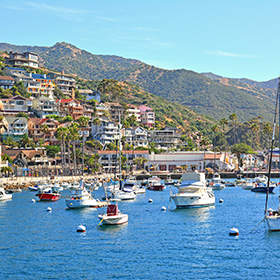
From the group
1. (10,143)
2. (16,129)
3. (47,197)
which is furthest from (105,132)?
(47,197)

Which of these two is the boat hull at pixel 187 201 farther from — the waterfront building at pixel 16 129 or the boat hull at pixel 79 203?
the waterfront building at pixel 16 129

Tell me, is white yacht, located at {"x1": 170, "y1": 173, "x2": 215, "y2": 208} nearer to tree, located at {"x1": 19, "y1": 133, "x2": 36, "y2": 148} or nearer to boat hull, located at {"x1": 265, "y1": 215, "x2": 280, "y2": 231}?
boat hull, located at {"x1": 265, "y1": 215, "x2": 280, "y2": 231}

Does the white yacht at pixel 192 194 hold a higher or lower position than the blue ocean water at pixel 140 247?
higher

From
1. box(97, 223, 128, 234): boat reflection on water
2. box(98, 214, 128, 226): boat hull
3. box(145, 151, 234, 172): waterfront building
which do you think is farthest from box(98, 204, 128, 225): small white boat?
box(145, 151, 234, 172): waterfront building

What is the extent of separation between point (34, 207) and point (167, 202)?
24046 mm

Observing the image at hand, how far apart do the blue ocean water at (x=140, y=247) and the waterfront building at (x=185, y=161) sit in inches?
4405

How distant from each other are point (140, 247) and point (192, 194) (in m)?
29.7

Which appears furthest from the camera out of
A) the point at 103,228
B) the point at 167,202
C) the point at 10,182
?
the point at 10,182

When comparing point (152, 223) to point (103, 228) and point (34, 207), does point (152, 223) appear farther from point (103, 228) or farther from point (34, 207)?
point (34, 207)

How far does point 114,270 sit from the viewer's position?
133ft

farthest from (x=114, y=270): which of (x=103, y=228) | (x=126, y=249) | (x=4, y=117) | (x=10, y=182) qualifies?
(x=4, y=117)

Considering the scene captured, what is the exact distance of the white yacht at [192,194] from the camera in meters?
75.6

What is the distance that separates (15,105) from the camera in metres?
195

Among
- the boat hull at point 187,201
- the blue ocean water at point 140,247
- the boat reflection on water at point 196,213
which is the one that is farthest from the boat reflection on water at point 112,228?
the boat hull at point 187,201
